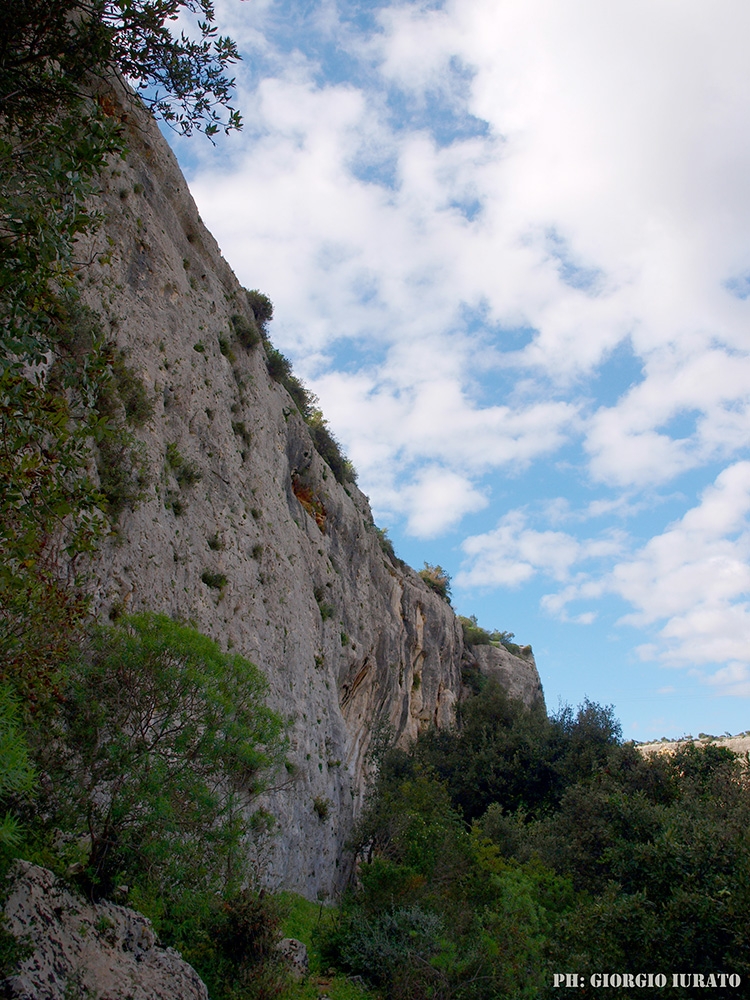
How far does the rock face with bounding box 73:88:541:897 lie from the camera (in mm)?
14352

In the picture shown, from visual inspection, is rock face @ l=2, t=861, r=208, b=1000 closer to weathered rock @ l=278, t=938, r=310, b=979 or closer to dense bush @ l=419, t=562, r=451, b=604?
weathered rock @ l=278, t=938, r=310, b=979

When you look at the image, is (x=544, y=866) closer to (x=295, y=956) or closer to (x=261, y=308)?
(x=295, y=956)

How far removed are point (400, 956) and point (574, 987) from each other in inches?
241

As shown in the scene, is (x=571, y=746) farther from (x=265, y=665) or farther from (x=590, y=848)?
(x=265, y=665)

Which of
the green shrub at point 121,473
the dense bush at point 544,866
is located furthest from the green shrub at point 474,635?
the green shrub at point 121,473

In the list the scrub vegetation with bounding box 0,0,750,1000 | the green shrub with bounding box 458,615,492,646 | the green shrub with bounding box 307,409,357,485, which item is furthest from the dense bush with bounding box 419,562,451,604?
the scrub vegetation with bounding box 0,0,750,1000

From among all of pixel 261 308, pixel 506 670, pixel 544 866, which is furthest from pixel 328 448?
pixel 506 670

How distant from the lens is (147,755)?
736 centimetres

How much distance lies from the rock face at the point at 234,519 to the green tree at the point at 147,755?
11.4ft

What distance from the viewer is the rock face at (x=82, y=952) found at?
5.30 m

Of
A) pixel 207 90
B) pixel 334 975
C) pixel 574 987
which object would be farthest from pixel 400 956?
pixel 207 90

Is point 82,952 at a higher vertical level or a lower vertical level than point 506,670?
lower

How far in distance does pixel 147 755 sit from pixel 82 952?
1866 millimetres

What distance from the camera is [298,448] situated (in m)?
25.0
